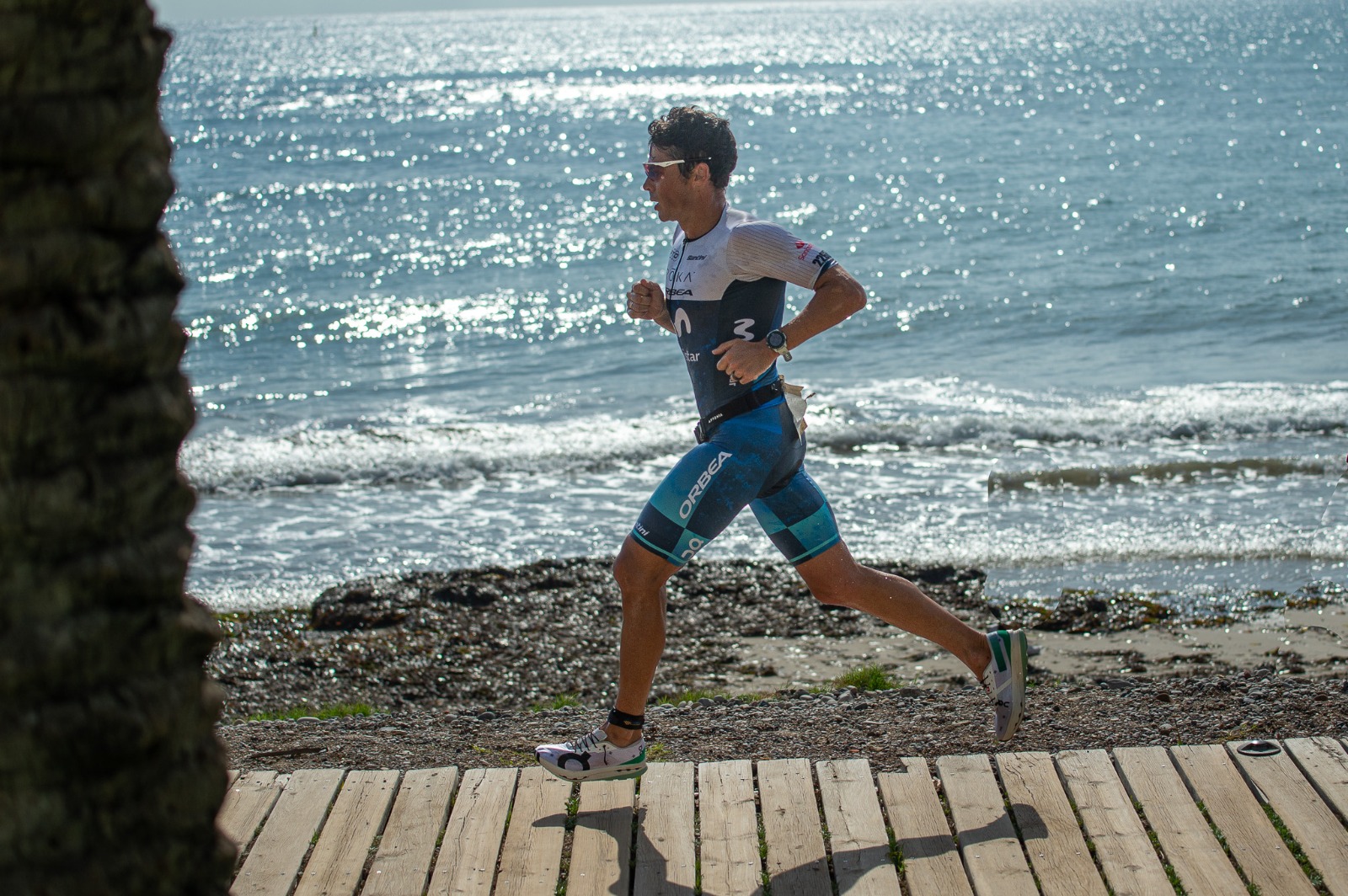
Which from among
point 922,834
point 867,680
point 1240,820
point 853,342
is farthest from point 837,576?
point 853,342

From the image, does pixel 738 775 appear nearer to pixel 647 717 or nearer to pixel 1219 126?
pixel 647 717

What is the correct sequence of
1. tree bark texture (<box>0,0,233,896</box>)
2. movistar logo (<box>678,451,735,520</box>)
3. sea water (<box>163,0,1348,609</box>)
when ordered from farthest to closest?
sea water (<box>163,0,1348,609</box>), movistar logo (<box>678,451,735,520</box>), tree bark texture (<box>0,0,233,896</box>)

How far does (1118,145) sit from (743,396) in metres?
39.5

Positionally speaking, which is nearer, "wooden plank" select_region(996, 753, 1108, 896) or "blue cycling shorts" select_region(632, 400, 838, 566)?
"wooden plank" select_region(996, 753, 1108, 896)

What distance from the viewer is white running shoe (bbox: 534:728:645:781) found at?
13.6 ft

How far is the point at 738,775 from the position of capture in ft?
13.8

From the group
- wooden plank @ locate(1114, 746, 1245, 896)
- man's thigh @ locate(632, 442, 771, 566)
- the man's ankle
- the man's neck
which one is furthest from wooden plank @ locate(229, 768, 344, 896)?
wooden plank @ locate(1114, 746, 1245, 896)

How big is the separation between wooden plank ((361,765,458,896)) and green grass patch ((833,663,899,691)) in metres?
2.53

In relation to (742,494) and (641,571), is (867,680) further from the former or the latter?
(641,571)

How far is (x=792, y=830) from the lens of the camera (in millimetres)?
3844

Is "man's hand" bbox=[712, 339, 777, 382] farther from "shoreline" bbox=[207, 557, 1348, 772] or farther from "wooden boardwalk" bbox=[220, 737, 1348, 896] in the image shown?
"shoreline" bbox=[207, 557, 1348, 772]

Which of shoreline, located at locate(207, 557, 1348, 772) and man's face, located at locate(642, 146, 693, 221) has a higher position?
man's face, located at locate(642, 146, 693, 221)

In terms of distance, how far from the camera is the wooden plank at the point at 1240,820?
11.3 ft

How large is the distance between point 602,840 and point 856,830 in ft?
2.47
